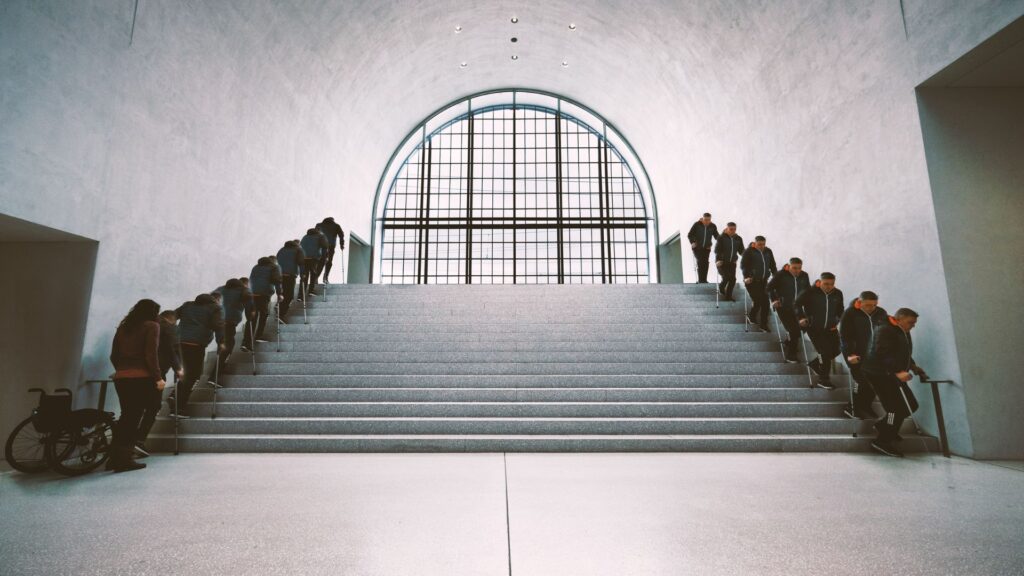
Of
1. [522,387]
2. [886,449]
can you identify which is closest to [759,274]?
[886,449]

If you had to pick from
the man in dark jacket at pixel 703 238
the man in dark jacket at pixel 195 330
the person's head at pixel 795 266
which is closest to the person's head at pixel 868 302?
the person's head at pixel 795 266

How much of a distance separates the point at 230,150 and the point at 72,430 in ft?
21.6

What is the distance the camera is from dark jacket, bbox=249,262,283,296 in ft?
26.2

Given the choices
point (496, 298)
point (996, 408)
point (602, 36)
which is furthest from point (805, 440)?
point (602, 36)

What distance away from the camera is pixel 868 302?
5.55 metres

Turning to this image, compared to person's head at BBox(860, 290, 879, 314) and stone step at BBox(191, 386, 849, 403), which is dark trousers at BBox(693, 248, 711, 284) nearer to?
stone step at BBox(191, 386, 849, 403)

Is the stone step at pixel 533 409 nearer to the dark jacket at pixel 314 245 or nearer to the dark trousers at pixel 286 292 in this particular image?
the dark trousers at pixel 286 292

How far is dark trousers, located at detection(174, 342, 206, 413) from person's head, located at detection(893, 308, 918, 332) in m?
7.99

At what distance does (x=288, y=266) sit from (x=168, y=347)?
3.83 meters

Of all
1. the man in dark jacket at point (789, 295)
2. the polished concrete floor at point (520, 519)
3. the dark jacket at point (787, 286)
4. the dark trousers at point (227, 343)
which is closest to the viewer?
the polished concrete floor at point (520, 519)

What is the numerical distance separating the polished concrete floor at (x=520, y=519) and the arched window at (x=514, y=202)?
1565cm

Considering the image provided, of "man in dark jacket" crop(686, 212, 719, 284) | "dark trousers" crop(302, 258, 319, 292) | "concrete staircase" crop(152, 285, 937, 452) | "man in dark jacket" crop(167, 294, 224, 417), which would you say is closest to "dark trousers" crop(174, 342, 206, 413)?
"man in dark jacket" crop(167, 294, 224, 417)

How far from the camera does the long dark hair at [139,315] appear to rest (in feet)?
15.5

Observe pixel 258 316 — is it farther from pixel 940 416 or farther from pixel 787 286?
pixel 940 416
